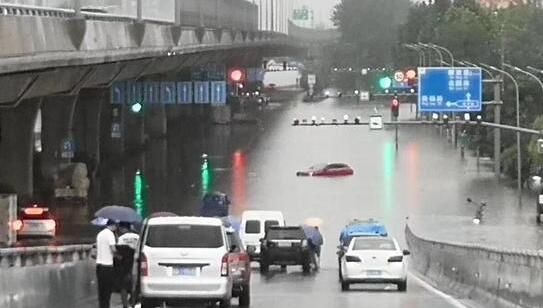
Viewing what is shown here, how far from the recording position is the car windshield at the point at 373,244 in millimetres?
37562

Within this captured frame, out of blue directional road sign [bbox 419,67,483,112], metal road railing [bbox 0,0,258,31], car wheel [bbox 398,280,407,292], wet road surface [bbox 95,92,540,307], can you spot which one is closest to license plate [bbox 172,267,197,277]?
wet road surface [bbox 95,92,540,307]

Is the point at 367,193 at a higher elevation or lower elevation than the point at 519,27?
lower

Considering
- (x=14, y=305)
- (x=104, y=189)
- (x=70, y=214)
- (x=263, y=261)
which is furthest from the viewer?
(x=104, y=189)

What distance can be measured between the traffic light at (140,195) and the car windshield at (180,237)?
4902 cm

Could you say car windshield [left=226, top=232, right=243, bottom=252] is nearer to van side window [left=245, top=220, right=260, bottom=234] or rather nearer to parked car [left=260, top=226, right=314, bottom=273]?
parked car [left=260, top=226, right=314, bottom=273]

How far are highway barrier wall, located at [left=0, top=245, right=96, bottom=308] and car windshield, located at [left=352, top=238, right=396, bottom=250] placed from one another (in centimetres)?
936

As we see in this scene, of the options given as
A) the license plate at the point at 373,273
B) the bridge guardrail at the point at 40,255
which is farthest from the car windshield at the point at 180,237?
the license plate at the point at 373,273

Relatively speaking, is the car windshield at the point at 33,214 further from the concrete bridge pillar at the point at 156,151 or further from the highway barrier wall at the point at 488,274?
the concrete bridge pillar at the point at 156,151

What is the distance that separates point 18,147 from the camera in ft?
241

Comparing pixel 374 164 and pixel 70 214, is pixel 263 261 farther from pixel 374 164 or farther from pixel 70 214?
pixel 374 164

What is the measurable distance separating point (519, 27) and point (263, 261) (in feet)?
270

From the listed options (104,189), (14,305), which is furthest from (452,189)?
(14,305)

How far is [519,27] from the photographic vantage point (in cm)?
12525

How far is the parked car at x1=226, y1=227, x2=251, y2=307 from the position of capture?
26.8m
